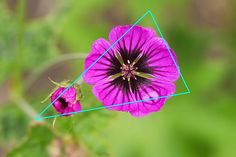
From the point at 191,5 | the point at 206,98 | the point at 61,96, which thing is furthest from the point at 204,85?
the point at 61,96

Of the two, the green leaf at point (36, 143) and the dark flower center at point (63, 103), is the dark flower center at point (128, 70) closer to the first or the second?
the dark flower center at point (63, 103)

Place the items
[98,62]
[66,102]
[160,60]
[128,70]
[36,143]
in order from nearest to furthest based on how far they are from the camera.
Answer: [66,102] → [98,62] → [160,60] → [128,70] → [36,143]

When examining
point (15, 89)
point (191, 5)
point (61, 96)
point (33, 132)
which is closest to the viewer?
point (61, 96)

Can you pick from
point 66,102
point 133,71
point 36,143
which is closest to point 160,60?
point 133,71

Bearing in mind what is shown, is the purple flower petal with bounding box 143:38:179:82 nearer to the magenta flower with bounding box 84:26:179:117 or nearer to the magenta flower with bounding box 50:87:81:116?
the magenta flower with bounding box 84:26:179:117

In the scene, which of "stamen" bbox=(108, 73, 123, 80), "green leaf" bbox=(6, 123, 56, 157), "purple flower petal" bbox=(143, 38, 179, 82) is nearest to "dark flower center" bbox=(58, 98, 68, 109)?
"stamen" bbox=(108, 73, 123, 80)

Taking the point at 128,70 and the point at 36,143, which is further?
the point at 36,143

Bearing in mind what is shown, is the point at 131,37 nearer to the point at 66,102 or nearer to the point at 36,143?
the point at 66,102

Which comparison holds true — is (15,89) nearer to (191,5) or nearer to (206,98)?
(206,98)
